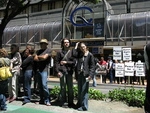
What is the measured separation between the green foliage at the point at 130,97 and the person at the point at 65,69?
1418 millimetres

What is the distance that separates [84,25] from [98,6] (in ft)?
8.25

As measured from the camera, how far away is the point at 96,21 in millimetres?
30156

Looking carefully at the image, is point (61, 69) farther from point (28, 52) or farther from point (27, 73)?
point (28, 52)

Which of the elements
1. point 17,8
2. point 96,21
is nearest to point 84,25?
point 96,21

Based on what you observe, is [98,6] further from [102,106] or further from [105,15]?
[102,106]

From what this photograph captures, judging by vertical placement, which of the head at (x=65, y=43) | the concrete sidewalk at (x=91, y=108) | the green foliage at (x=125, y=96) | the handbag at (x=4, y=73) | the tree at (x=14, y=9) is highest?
the tree at (x=14, y=9)

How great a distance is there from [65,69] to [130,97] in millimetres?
2060

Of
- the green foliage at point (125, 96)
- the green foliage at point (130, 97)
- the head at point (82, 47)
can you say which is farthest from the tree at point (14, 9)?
the green foliage at point (130, 97)

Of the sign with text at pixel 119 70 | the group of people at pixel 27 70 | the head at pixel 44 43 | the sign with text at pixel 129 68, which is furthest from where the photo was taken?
the sign with text at pixel 119 70

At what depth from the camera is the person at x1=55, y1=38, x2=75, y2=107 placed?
802 centimetres

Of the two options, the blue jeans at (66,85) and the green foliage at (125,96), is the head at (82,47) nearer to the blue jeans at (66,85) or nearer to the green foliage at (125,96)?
the blue jeans at (66,85)

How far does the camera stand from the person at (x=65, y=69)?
802 centimetres

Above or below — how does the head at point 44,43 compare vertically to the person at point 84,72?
above

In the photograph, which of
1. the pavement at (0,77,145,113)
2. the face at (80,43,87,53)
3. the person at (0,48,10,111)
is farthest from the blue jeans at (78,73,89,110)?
the person at (0,48,10,111)
